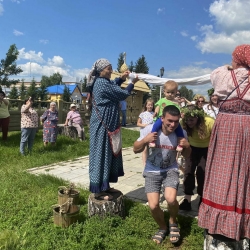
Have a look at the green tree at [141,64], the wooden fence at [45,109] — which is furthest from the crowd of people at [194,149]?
the green tree at [141,64]

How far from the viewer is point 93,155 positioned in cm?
345

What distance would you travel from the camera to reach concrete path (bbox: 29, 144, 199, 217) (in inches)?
178

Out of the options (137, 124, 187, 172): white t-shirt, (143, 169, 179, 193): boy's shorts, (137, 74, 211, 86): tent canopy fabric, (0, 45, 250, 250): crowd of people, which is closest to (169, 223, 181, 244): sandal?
(0, 45, 250, 250): crowd of people

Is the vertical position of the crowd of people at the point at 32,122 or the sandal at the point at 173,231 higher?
the crowd of people at the point at 32,122

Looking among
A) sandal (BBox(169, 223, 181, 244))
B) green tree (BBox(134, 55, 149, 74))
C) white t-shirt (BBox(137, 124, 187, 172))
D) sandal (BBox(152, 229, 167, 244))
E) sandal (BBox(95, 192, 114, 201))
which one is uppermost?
green tree (BBox(134, 55, 149, 74))

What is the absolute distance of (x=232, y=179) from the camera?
2.30m

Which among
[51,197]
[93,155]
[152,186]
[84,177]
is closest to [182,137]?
[152,186]

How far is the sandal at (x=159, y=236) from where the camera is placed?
320 centimetres

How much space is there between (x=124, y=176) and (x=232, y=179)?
143 inches

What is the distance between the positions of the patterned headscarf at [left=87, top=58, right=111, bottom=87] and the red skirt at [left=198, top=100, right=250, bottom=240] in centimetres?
163

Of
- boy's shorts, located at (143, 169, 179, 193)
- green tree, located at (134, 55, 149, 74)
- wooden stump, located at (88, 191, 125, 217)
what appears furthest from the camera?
green tree, located at (134, 55, 149, 74)

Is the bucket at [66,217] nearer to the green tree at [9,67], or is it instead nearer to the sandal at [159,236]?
the sandal at [159,236]

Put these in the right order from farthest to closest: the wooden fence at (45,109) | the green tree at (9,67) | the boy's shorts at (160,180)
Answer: the green tree at (9,67)
the wooden fence at (45,109)
the boy's shorts at (160,180)

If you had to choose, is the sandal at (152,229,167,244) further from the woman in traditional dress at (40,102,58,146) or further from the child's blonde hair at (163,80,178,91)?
the woman in traditional dress at (40,102,58,146)
